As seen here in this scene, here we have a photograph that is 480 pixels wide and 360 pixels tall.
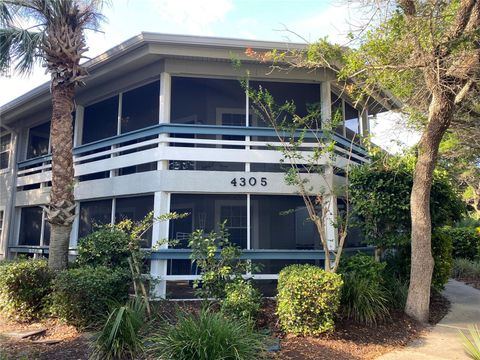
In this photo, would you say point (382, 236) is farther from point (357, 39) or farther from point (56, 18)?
point (56, 18)

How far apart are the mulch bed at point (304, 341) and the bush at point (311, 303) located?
19 cm

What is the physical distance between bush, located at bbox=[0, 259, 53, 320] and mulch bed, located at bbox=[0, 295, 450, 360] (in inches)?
10.8

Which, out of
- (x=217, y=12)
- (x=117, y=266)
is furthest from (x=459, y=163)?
(x=117, y=266)

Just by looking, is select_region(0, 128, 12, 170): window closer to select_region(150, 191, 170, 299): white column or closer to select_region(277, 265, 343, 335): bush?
select_region(150, 191, 170, 299): white column

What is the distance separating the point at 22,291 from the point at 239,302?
4622 mm

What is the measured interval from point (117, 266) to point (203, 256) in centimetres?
224

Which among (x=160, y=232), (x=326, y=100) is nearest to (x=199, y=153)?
(x=160, y=232)

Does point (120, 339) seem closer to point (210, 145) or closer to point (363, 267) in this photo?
point (363, 267)

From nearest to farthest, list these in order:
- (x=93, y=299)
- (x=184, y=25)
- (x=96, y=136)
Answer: (x=93, y=299), (x=184, y=25), (x=96, y=136)

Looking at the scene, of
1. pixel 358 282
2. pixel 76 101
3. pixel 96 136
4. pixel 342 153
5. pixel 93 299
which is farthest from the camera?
pixel 96 136

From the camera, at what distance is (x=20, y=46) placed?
9.27 metres

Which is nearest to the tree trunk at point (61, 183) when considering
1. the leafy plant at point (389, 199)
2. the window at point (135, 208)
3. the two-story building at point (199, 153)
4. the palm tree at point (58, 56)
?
the palm tree at point (58, 56)

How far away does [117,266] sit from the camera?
8.15 m

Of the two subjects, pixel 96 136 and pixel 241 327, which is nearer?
pixel 241 327
